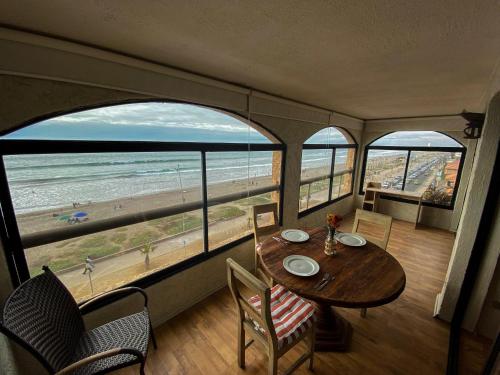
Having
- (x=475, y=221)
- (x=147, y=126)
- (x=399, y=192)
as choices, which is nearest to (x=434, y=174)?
(x=399, y=192)

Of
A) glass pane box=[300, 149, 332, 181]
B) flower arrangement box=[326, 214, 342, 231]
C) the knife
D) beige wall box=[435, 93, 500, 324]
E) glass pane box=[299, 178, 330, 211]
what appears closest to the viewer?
the knife

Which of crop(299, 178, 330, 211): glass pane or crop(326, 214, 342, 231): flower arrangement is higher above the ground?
crop(326, 214, 342, 231): flower arrangement

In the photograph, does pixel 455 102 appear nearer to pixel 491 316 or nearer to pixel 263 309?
pixel 491 316

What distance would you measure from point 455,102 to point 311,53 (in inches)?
104

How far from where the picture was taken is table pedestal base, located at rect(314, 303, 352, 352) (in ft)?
5.69

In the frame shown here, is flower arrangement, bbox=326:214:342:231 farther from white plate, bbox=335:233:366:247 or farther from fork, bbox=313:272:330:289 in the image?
fork, bbox=313:272:330:289

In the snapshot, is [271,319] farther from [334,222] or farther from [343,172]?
[343,172]

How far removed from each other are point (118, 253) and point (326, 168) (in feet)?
12.6

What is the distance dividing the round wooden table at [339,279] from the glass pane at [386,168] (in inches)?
143

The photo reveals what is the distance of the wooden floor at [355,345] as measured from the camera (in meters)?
1.60

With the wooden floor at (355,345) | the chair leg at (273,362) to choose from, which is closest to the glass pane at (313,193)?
the wooden floor at (355,345)

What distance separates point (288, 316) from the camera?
149cm

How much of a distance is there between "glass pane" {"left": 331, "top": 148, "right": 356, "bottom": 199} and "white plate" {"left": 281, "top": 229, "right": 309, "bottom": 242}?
109 inches

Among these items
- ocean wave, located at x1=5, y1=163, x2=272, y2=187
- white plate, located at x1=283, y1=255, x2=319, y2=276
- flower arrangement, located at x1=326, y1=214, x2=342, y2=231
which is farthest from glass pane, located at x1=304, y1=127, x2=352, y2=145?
white plate, located at x1=283, y1=255, x2=319, y2=276
